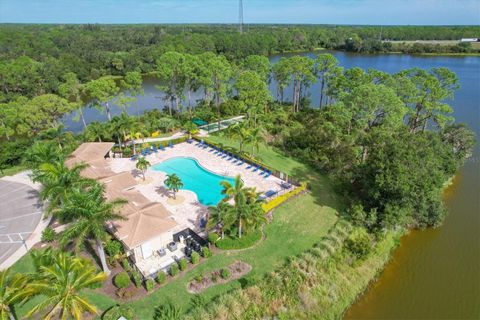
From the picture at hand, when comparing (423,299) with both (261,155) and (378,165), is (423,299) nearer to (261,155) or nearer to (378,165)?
(378,165)

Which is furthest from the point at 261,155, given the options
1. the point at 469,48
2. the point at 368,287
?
the point at 469,48

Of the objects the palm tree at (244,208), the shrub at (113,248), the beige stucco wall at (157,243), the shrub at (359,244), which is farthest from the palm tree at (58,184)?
the shrub at (359,244)

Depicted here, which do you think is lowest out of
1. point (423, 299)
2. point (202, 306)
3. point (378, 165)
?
point (423, 299)

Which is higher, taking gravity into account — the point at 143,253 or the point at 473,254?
the point at 143,253

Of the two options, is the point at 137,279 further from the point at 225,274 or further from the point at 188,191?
the point at 188,191

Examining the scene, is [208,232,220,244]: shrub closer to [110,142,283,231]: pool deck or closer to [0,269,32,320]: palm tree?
[110,142,283,231]: pool deck
